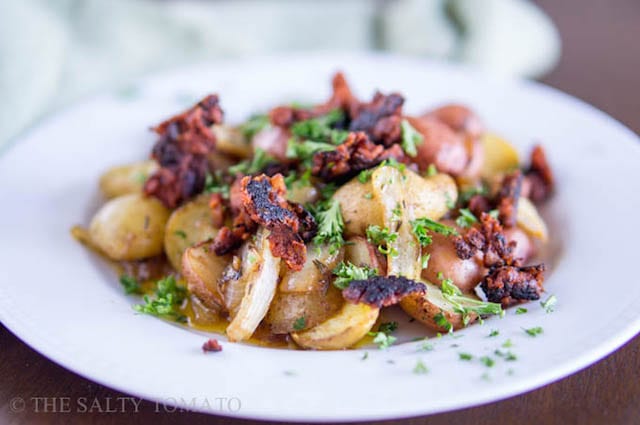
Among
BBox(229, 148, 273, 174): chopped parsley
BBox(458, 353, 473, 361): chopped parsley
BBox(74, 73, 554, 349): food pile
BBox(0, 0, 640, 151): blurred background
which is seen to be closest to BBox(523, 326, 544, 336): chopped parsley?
BBox(74, 73, 554, 349): food pile

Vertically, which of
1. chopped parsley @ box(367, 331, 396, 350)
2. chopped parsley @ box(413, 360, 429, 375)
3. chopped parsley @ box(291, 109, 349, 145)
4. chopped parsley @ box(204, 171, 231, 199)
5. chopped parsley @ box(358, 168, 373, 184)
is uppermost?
chopped parsley @ box(291, 109, 349, 145)

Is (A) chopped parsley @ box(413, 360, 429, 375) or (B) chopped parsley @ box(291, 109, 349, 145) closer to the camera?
(A) chopped parsley @ box(413, 360, 429, 375)

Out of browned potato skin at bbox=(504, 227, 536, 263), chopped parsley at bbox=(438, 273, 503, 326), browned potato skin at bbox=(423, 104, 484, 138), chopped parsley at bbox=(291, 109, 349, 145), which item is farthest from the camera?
browned potato skin at bbox=(423, 104, 484, 138)

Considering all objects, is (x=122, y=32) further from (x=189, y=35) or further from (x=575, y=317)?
(x=575, y=317)

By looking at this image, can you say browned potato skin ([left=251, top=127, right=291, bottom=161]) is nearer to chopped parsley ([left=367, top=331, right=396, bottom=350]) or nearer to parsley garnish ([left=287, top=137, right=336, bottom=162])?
parsley garnish ([left=287, top=137, right=336, bottom=162])

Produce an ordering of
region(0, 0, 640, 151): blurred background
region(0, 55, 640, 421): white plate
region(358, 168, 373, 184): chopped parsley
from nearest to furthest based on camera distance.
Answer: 1. region(0, 55, 640, 421): white plate
2. region(358, 168, 373, 184): chopped parsley
3. region(0, 0, 640, 151): blurred background

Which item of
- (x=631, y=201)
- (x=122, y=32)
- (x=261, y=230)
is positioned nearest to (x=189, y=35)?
(x=122, y=32)

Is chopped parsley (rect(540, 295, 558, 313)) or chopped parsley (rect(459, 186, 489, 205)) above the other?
chopped parsley (rect(459, 186, 489, 205))
